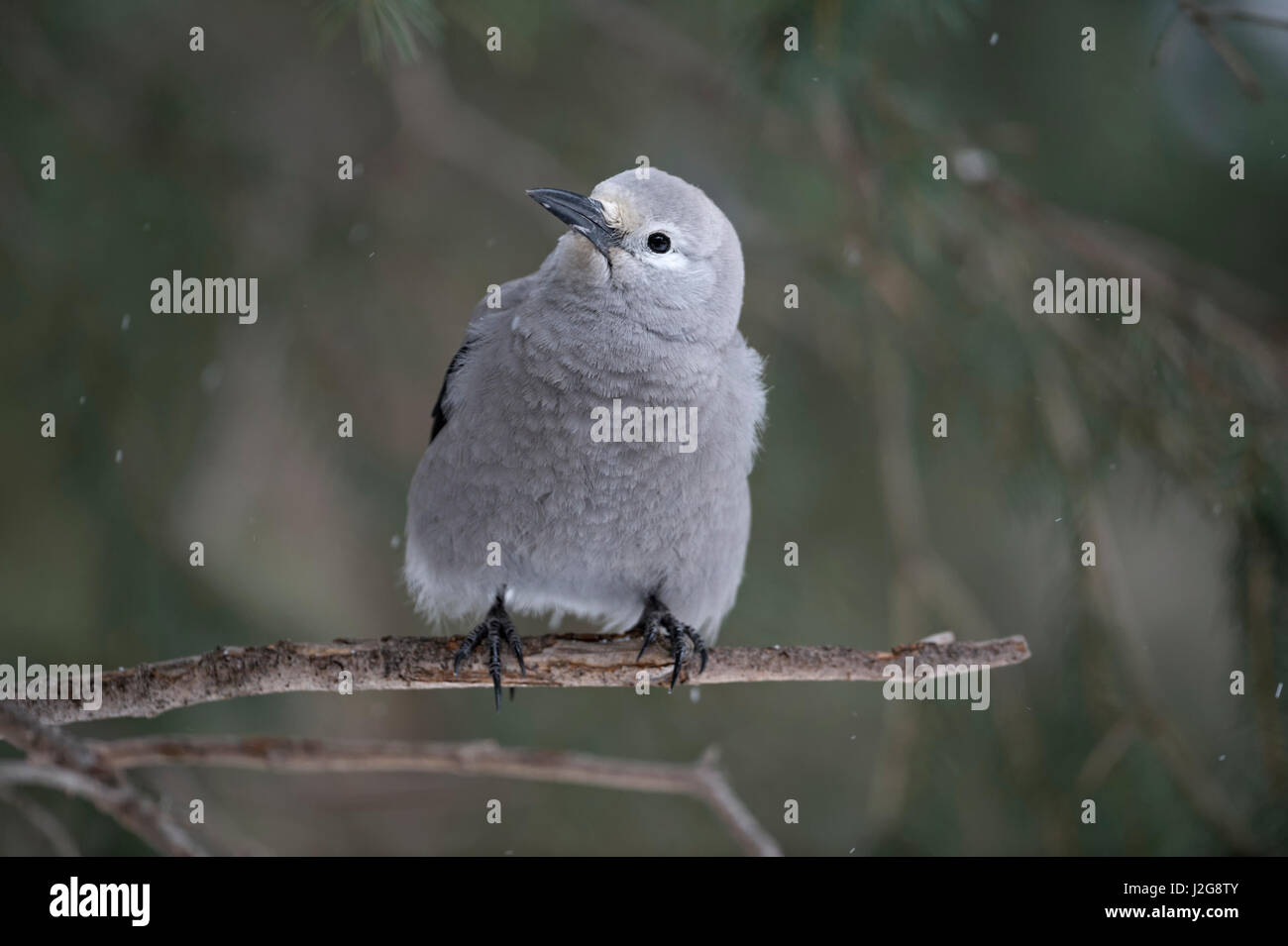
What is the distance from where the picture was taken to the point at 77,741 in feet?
8.41

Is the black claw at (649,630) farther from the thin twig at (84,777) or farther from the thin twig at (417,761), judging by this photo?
the thin twig at (84,777)

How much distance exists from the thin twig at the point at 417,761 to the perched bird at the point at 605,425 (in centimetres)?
22

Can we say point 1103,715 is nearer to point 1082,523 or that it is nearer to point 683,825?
point 1082,523

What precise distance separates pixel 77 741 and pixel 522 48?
2299mm

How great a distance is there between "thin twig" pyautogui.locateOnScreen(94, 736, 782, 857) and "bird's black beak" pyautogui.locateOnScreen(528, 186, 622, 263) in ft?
4.35

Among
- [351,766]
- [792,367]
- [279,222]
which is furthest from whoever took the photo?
[792,367]

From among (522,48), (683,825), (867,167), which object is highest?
(522,48)

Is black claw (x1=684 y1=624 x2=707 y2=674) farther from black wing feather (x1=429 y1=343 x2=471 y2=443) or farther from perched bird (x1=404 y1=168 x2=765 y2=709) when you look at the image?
black wing feather (x1=429 y1=343 x2=471 y2=443)

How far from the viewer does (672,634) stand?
10.6ft

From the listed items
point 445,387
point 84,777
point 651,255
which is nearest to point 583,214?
point 651,255

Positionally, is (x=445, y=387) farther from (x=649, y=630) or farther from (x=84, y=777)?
(x=84, y=777)

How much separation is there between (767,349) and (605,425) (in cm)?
169
